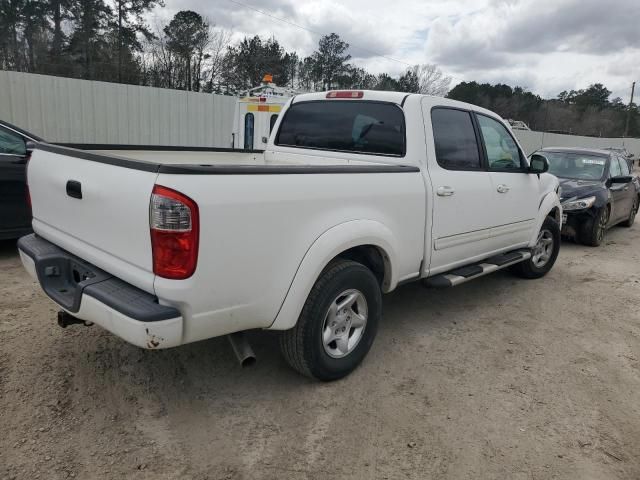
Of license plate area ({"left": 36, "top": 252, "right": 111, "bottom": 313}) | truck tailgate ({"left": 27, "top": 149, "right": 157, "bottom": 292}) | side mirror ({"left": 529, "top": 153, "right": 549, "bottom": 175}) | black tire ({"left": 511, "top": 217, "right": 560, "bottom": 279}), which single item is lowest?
black tire ({"left": 511, "top": 217, "right": 560, "bottom": 279})

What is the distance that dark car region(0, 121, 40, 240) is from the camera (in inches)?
216

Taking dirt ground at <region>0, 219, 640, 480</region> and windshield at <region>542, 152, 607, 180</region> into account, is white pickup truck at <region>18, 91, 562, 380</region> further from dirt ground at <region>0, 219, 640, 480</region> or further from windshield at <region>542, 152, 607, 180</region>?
windshield at <region>542, 152, 607, 180</region>

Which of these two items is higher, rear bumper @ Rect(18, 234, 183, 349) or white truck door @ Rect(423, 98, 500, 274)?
white truck door @ Rect(423, 98, 500, 274)

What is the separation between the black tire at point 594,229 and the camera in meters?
8.16

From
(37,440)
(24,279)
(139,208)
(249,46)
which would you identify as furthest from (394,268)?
(249,46)

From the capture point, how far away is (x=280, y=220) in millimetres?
2686

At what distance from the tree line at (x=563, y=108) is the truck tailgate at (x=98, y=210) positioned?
50.4 m

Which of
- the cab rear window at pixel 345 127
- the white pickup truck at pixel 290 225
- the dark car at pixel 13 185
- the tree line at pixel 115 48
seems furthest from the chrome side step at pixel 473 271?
the tree line at pixel 115 48

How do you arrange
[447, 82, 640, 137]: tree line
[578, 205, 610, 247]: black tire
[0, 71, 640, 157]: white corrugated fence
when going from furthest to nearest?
[447, 82, 640, 137]: tree line, [0, 71, 640, 157]: white corrugated fence, [578, 205, 610, 247]: black tire

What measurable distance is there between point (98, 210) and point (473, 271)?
10.2ft

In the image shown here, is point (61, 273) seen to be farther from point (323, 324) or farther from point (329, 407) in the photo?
point (329, 407)

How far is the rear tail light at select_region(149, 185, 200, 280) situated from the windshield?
850 cm

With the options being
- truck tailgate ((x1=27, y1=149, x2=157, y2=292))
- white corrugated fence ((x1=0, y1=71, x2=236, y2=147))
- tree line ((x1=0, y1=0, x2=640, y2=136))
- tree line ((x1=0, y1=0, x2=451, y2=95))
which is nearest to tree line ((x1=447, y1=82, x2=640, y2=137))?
tree line ((x1=0, y1=0, x2=640, y2=136))

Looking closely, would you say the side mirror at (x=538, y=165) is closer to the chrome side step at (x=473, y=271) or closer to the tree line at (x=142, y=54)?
the chrome side step at (x=473, y=271)
